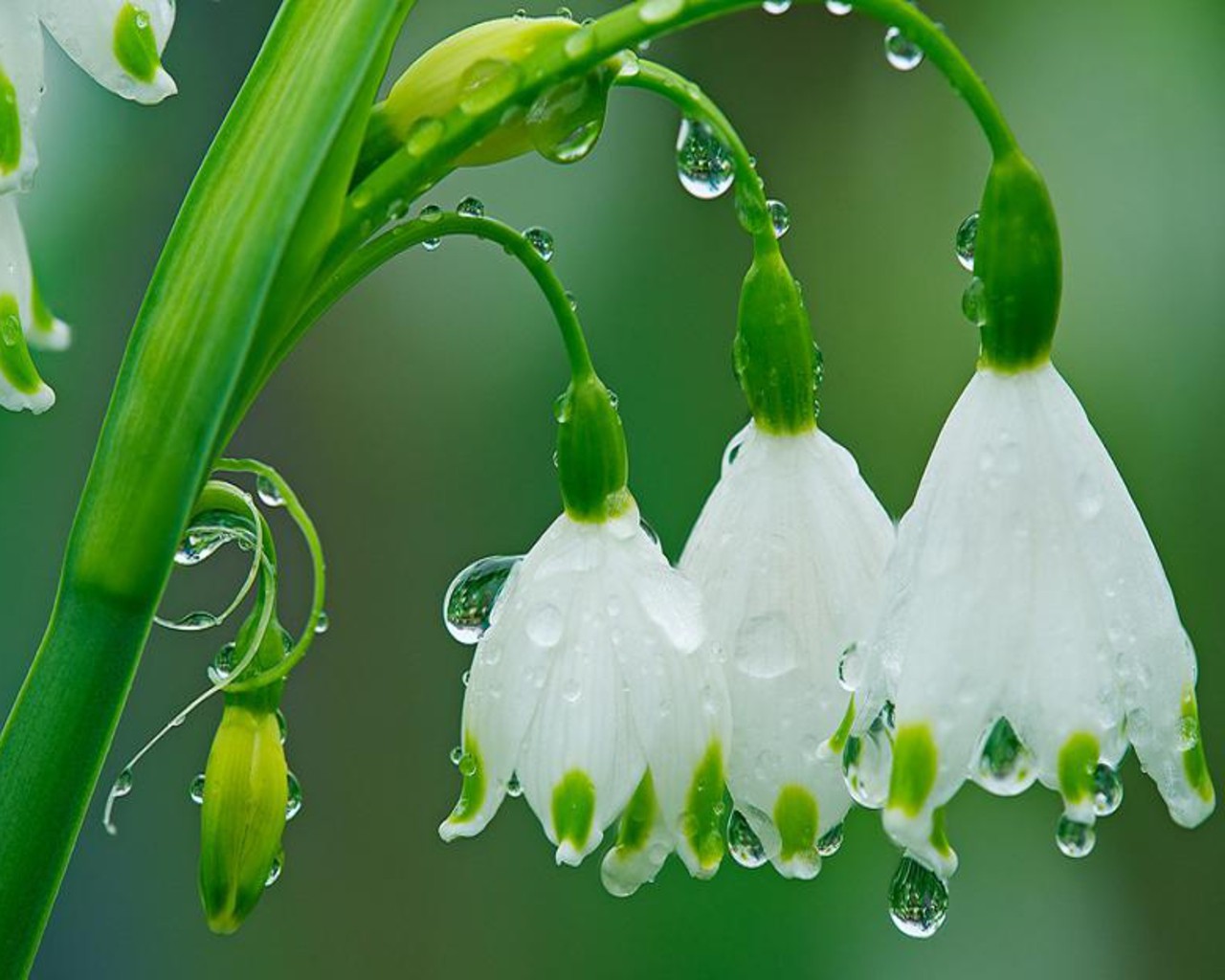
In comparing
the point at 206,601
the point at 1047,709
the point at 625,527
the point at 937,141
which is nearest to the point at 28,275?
the point at 625,527

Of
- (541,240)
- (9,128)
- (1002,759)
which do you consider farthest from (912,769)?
(9,128)

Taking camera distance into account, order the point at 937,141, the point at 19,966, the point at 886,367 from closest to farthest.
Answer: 1. the point at 19,966
2. the point at 886,367
3. the point at 937,141

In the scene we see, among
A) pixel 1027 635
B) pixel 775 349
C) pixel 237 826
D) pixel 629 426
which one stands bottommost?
pixel 237 826

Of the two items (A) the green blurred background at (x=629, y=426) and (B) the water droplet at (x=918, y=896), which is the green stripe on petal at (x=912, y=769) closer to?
(B) the water droplet at (x=918, y=896)

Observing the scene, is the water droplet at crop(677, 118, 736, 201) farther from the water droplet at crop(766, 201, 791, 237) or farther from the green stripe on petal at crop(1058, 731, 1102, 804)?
the green stripe on petal at crop(1058, 731, 1102, 804)

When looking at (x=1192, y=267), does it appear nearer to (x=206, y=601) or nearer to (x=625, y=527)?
(x=206, y=601)

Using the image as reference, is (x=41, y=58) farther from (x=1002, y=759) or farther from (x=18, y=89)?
(x=1002, y=759)
